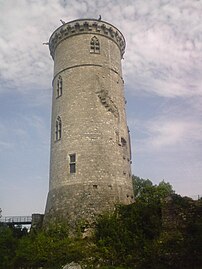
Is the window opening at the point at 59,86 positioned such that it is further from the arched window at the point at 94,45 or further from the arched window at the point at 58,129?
the arched window at the point at 94,45

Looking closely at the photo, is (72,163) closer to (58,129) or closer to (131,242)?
(58,129)

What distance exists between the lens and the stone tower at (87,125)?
22844mm

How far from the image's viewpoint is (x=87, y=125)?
2419 centimetres

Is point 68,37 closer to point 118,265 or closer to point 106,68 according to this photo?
point 106,68

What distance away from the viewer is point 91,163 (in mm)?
23250

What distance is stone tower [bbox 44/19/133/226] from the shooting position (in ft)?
74.9

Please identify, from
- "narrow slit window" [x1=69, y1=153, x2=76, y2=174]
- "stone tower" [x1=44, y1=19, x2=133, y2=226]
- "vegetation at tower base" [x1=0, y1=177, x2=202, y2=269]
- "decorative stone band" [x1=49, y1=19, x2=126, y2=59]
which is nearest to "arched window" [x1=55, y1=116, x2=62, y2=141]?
"stone tower" [x1=44, y1=19, x2=133, y2=226]

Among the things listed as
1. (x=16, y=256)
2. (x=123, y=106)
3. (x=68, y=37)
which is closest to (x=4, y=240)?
(x=16, y=256)

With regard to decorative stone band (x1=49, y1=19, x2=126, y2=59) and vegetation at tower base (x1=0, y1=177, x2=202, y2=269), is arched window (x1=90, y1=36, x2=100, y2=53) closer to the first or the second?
decorative stone band (x1=49, y1=19, x2=126, y2=59)

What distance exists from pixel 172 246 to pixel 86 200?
6464 mm

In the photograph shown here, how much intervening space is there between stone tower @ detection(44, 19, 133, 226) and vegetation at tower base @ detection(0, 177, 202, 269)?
164 cm

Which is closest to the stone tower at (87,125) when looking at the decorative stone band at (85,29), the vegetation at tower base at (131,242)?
the decorative stone band at (85,29)

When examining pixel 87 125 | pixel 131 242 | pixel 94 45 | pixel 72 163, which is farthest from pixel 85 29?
pixel 131 242

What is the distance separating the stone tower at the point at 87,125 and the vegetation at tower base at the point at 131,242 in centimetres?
164
